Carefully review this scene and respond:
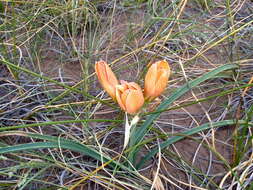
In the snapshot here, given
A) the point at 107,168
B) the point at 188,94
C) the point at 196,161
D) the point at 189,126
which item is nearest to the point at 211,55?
the point at 188,94

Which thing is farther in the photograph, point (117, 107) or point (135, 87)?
point (117, 107)

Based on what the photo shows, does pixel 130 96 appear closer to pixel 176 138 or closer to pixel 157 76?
pixel 157 76

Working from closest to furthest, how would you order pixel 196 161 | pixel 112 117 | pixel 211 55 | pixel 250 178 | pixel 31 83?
pixel 250 178
pixel 196 161
pixel 112 117
pixel 31 83
pixel 211 55

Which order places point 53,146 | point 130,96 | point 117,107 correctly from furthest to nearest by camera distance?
point 117,107 → point 53,146 → point 130,96

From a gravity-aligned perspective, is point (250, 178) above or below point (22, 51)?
below

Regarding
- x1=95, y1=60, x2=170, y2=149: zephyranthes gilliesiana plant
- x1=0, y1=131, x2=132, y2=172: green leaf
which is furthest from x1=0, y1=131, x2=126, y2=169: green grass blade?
x1=95, y1=60, x2=170, y2=149: zephyranthes gilliesiana plant

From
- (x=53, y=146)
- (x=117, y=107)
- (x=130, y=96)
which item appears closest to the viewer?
(x=130, y=96)

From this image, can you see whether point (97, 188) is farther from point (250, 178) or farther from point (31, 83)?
point (31, 83)

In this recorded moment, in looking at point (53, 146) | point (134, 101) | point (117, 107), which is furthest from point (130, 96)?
point (117, 107)
